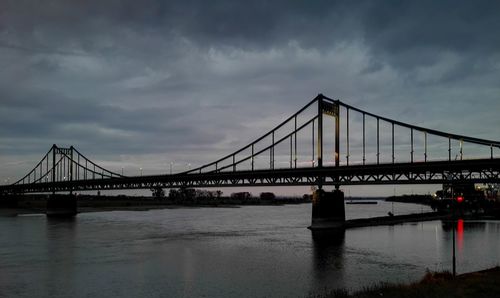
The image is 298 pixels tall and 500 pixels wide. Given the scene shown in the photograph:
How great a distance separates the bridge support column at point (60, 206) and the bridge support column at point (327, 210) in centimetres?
6879

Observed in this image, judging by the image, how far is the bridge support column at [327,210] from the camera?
6875cm

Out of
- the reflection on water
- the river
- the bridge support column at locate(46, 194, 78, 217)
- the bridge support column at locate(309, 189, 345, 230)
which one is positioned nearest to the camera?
the river

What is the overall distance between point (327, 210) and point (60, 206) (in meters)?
73.3

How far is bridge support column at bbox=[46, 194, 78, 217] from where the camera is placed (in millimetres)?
113562

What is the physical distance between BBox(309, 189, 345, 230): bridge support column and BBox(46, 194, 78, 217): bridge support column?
6879 centimetres

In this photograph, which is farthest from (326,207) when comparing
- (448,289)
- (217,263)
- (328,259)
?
(448,289)

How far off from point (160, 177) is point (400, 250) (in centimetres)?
6203

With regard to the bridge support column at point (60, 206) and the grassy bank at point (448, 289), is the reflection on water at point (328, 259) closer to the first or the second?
the grassy bank at point (448, 289)

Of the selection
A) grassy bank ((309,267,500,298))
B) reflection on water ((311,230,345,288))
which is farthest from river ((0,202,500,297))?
grassy bank ((309,267,500,298))

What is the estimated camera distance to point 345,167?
67.4 m

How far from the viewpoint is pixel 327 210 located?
69812 mm

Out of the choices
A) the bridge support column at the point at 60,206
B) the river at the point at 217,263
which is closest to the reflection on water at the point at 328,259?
the river at the point at 217,263

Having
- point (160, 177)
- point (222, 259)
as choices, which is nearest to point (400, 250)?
point (222, 259)

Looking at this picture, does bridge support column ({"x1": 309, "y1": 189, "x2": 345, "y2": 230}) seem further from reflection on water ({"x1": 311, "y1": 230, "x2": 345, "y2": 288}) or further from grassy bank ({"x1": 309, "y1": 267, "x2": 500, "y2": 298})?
grassy bank ({"x1": 309, "y1": 267, "x2": 500, "y2": 298})
